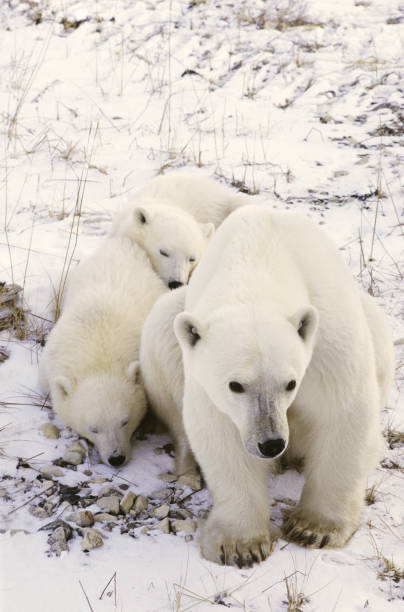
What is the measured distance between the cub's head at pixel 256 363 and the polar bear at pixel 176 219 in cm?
250

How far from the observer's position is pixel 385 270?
531 centimetres

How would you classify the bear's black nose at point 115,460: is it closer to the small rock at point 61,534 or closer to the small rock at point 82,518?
the small rock at point 82,518

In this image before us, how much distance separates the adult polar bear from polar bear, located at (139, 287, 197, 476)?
1.63 feet

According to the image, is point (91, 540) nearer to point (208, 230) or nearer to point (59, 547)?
point (59, 547)

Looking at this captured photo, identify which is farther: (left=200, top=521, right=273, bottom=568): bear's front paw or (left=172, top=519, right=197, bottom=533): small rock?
(left=172, top=519, right=197, bottom=533): small rock

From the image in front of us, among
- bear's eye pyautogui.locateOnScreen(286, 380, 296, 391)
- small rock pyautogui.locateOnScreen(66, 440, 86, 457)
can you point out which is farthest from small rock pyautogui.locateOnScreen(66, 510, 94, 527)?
bear's eye pyautogui.locateOnScreen(286, 380, 296, 391)

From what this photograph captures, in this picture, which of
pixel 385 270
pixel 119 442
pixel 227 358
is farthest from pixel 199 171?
pixel 227 358

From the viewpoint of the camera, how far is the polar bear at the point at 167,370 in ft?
12.0

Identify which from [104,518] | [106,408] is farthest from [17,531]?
[106,408]

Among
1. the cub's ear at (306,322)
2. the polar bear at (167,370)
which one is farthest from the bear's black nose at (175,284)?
the cub's ear at (306,322)

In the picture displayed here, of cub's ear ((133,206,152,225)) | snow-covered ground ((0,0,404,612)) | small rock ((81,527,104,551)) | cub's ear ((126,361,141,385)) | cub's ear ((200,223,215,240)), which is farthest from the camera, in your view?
cub's ear ((200,223,215,240))

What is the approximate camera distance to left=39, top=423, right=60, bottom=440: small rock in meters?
3.80

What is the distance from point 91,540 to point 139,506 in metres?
0.38

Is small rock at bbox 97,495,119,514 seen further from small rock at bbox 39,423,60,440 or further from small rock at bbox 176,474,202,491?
small rock at bbox 39,423,60,440
